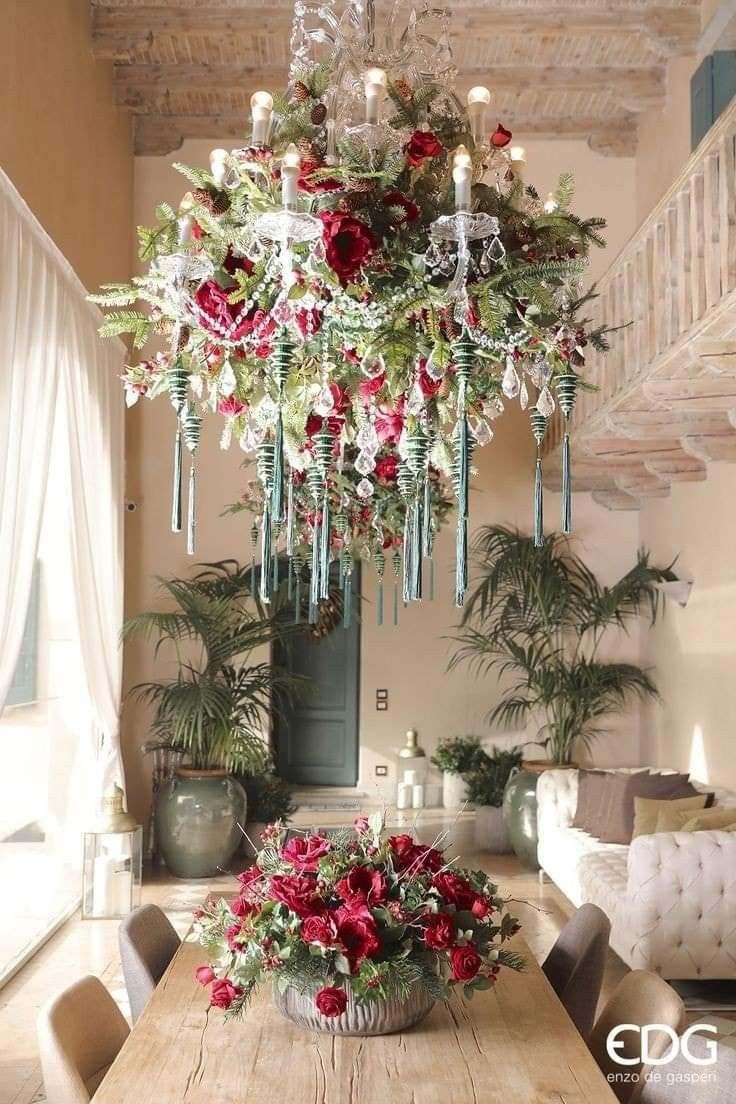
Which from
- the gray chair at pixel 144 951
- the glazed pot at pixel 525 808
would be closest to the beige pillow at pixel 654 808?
the glazed pot at pixel 525 808

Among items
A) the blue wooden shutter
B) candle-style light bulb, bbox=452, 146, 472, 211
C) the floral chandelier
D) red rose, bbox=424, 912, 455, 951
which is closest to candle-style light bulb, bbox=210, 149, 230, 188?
the floral chandelier

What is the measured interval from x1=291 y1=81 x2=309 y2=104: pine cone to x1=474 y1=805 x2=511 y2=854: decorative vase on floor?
22.1 ft

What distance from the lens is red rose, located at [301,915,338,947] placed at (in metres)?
2.53

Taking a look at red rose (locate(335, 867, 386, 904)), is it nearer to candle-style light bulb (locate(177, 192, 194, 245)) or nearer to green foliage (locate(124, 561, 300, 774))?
candle-style light bulb (locate(177, 192, 194, 245))

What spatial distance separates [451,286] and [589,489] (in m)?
6.76

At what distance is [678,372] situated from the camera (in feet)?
17.7

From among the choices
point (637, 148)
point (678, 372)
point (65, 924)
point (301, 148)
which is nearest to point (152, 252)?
point (301, 148)

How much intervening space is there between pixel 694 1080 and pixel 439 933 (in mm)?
626

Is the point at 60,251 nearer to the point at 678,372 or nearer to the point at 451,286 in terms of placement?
the point at 678,372

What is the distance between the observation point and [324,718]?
1002cm

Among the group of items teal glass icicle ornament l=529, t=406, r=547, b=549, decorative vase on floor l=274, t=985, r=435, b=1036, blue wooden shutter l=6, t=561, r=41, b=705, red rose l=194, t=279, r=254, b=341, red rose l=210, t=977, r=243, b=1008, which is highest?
red rose l=194, t=279, r=254, b=341

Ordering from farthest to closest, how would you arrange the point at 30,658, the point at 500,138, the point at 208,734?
the point at 208,734 < the point at 30,658 < the point at 500,138

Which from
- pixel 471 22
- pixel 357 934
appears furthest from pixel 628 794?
pixel 471 22

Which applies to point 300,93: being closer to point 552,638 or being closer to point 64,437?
point 64,437
